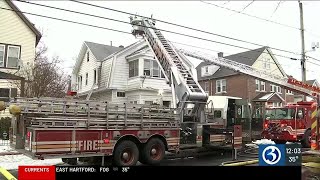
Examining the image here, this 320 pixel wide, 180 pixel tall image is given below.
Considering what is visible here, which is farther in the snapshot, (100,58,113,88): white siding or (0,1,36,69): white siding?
(100,58,113,88): white siding

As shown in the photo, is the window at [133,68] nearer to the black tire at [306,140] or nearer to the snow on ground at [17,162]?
the black tire at [306,140]

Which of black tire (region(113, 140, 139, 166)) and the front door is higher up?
the front door

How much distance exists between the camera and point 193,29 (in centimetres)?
1295

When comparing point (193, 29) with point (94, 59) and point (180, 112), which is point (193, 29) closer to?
point (180, 112)

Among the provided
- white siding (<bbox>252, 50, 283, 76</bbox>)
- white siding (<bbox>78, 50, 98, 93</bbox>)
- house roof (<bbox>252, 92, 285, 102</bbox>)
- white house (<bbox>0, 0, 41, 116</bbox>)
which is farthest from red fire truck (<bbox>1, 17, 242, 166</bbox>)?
white siding (<bbox>252, 50, 283, 76</bbox>)

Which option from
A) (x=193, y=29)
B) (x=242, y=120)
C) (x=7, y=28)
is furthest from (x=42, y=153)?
(x=7, y=28)

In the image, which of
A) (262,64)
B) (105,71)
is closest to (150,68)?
(105,71)

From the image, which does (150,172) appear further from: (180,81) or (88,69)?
(88,69)

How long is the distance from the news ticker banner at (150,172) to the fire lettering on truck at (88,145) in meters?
2.86

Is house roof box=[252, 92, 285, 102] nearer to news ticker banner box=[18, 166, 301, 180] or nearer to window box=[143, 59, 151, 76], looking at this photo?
window box=[143, 59, 151, 76]

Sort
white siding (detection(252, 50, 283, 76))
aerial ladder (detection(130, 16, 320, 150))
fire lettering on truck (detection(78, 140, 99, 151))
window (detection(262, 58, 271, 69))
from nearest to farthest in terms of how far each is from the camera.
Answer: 1. fire lettering on truck (detection(78, 140, 99, 151))
2. aerial ladder (detection(130, 16, 320, 150))
3. white siding (detection(252, 50, 283, 76))
4. window (detection(262, 58, 271, 69))

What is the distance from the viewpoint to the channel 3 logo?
723cm

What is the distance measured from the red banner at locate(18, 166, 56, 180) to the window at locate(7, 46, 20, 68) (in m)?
19.9

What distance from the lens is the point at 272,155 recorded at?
7266mm
